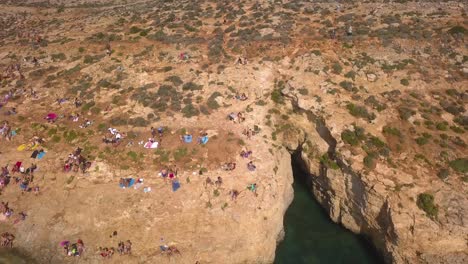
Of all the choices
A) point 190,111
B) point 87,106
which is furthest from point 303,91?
point 87,106

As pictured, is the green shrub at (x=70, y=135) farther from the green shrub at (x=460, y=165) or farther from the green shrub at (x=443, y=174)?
the green shrub at (x=460, y=165)

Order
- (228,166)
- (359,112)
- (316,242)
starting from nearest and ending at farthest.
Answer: (228,166), (316,242), (359,112)

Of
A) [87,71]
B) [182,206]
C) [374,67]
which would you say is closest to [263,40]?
[374,67]

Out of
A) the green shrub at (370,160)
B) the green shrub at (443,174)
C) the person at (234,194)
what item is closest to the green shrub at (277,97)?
the green shrub at (370,160)

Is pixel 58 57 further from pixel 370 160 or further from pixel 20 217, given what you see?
pixel 370 160

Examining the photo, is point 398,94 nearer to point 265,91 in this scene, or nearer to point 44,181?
point 265,91
